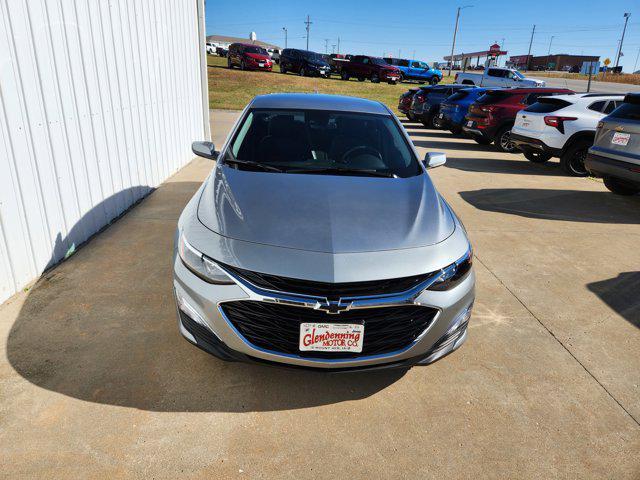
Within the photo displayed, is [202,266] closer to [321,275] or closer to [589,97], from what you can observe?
[321,275]

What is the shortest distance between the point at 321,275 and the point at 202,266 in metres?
0.67

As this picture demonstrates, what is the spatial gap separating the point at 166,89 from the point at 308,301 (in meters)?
6.25

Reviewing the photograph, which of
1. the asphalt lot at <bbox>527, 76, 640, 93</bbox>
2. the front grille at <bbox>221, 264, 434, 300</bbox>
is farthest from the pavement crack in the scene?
the asphalt lot at <bbox>527, 76, 640, 93</bbox>

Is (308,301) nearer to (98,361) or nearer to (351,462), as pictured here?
(351,462)

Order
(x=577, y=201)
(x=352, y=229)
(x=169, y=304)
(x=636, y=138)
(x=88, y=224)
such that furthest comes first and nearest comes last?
(x=577, y=201) → (x=636, y=138) → (x=88, y=224) → (x=169, y=304) → (x=352, y=229)

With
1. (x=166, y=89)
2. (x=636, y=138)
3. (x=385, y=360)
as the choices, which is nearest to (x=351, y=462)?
(x=385, y=360)

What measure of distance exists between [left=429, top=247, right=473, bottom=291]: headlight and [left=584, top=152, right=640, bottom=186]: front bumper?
502 cm

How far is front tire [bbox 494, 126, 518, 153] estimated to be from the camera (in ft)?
35.8

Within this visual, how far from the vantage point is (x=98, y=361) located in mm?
2793

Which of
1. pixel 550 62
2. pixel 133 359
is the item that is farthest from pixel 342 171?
pixel 550 62

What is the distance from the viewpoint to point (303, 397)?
2.58 meters

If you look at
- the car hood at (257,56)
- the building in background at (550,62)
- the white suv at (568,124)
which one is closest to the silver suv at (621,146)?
the white suv at (568,124)

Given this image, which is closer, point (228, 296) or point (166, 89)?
point (228, 296)

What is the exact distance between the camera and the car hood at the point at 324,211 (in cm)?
240
